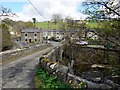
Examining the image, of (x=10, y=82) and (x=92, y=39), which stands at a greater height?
(x=92, y=39)

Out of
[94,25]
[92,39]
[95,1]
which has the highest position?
[95,1]

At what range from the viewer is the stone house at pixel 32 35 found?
92.3 m

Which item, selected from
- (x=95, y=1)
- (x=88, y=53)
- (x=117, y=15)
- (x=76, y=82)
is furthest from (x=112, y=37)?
(x=88, y=53)

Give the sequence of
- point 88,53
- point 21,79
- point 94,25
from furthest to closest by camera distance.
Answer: point 88,53 → point 94,25 → point 21,79

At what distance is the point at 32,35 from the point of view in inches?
3698

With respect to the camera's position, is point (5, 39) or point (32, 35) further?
point (32, 35)

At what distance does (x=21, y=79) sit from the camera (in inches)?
446

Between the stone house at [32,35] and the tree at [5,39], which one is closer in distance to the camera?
the tree at [5,39]

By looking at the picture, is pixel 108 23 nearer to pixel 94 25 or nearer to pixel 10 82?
pixel 94 25

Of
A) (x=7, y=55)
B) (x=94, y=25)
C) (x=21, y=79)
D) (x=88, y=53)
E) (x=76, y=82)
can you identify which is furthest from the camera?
(x=88, y=53)

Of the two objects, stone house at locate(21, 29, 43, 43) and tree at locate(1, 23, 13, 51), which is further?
stone house at locate(21, 29, 43, 43)

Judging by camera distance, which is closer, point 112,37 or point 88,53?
point 112,37

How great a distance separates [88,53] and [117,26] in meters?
20.6

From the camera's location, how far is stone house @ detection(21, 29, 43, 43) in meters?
92.3
